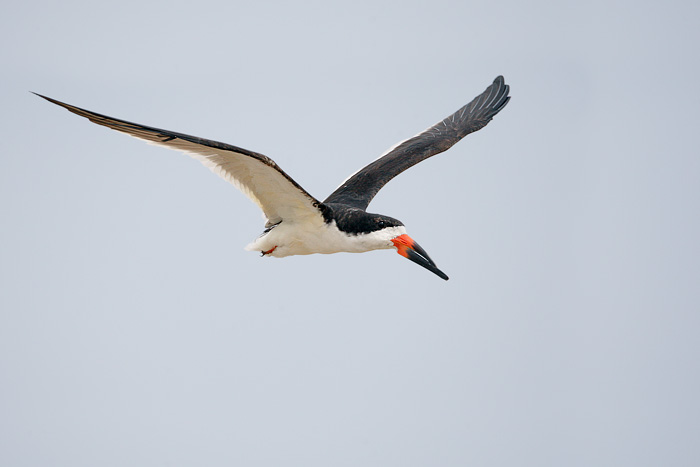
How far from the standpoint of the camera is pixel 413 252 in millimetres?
9008

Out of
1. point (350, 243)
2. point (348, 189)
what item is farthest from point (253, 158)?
point (348, 189)

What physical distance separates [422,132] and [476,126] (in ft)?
2.98

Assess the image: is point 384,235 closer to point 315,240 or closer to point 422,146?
point 315,240

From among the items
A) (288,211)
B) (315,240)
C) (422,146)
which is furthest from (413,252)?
(422,146)

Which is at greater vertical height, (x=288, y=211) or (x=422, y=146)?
(x=422, y=146)

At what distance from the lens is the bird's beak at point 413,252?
9000 mm

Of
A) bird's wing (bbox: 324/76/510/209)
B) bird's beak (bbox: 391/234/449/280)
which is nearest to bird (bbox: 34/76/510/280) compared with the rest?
bird's beak (bbox: 391/234/449/280)

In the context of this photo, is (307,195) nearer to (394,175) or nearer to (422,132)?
(394,175)

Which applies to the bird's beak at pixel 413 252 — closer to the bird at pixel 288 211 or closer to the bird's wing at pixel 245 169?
the bird at pixel 288 211

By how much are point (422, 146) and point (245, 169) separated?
4359 mm

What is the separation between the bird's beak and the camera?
9.00 meters

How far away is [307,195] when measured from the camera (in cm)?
873

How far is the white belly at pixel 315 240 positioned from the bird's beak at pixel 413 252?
0.08 meters

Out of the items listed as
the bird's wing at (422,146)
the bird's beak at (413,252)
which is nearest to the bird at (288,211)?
the bird's beak at (413,252)
